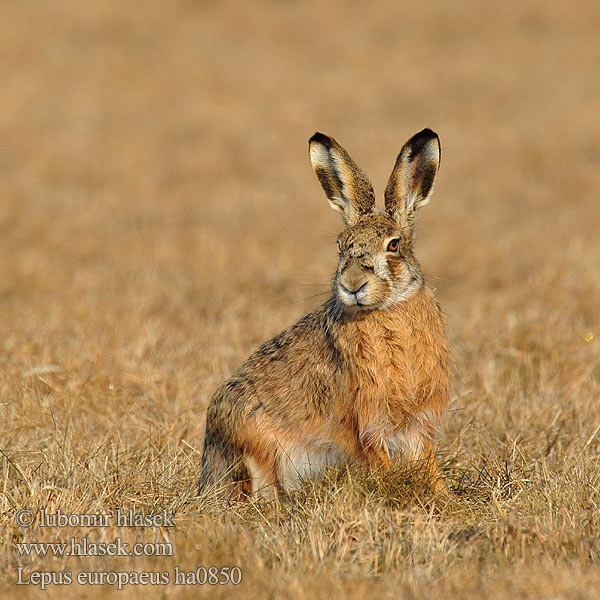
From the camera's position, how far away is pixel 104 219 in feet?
38.0

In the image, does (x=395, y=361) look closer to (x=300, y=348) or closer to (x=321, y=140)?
(x=300, y=348)

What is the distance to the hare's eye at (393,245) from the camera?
438 centimetres

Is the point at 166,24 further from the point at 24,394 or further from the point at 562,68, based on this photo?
the point at 24,394

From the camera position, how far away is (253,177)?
14.1 m

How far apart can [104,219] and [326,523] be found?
8388 mm

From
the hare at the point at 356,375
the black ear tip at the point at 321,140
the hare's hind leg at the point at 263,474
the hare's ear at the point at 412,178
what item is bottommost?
the hare's hind leg at the point at 263,474

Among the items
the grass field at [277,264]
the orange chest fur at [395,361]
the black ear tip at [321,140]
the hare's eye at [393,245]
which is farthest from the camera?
the black ear tip at [321,140]

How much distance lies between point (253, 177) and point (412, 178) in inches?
380

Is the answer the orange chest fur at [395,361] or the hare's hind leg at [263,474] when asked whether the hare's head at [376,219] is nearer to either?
the orange chest fur at [395,361]

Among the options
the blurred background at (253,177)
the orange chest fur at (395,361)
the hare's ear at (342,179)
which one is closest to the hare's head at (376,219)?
the hare's ear at (342,179)

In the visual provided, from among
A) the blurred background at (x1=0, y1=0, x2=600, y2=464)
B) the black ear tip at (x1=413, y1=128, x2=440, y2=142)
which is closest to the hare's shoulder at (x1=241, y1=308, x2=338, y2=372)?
the blurred background at (x1=0, y1=0, x2=600, y2=464)

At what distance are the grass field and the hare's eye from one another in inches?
40.5

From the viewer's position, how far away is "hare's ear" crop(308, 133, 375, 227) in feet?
15.0

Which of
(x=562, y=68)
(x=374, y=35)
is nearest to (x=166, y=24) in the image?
(x=374, y=35)
